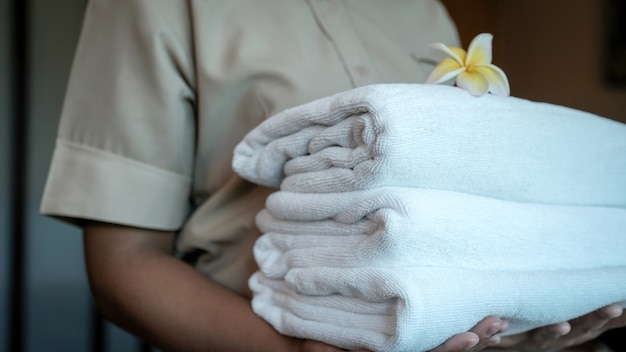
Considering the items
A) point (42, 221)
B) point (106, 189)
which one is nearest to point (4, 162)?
point (42, 221)

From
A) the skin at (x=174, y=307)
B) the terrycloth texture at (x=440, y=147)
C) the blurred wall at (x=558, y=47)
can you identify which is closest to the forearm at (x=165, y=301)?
the skin at (x=174, y=307)

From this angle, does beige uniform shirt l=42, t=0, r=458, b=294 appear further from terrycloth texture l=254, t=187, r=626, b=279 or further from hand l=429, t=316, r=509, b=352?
hand l=429, t=316, r=509, b=352

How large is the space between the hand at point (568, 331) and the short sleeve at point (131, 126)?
0.38 metres

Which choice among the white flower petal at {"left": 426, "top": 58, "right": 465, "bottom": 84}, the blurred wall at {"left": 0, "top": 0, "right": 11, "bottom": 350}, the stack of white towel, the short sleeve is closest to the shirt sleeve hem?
the short sleeve

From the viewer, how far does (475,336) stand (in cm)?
45

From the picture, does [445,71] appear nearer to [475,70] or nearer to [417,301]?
[475,70]

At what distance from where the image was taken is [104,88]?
0.68 m

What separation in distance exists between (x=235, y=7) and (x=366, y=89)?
0.27 meters

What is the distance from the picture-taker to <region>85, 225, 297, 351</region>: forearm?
0.59 meters

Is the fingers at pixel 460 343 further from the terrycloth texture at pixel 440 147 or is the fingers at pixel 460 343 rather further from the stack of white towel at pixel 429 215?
the terrycloth texture at pixel 440 147

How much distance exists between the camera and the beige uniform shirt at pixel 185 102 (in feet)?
2.16

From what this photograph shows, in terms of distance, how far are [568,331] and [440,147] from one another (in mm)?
223

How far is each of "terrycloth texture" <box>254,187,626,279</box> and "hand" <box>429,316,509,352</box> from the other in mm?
41

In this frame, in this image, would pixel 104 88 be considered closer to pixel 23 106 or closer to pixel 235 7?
pixel 235 7
